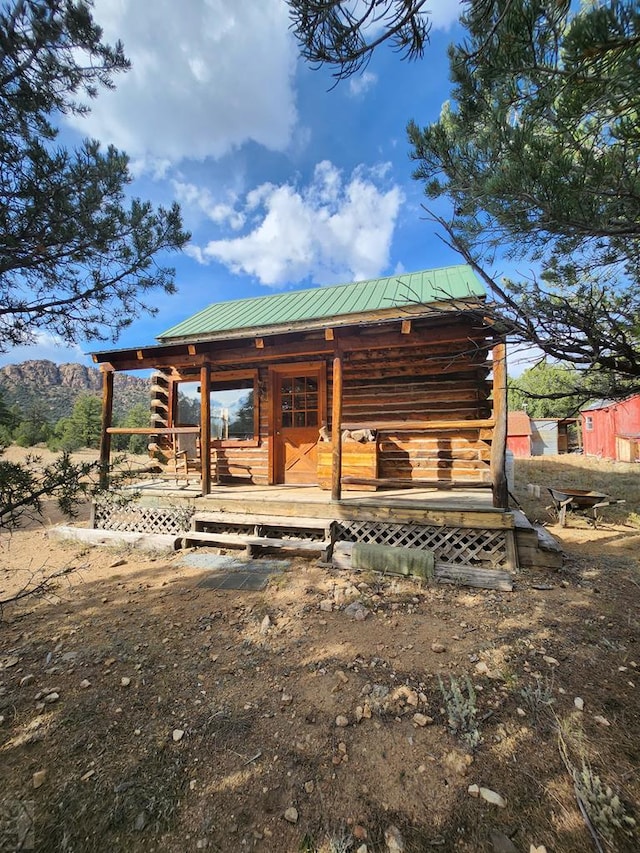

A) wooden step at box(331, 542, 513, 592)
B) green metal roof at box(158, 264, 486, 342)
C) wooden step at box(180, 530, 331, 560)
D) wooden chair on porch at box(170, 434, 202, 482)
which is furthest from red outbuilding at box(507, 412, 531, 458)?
wooden step at box(180, 530, 331, 560)

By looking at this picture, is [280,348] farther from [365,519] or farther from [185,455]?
[185,455]

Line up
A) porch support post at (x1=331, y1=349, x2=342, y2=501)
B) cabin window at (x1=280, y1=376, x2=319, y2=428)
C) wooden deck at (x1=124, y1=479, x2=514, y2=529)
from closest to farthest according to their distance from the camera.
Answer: wooden deck at (x1=124, y1=479, x2=514, y2=529) → porch support post at (x1=331, y1=349, x2=342, y2=501) → cabin window at (x1=280, y1=376, x2=319, y2=428)

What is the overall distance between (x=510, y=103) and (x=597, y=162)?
603 mm

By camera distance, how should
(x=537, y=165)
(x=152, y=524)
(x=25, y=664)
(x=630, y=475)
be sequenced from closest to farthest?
(x=537, y=165) < (x=25, y=664) < (x=152, y=524) < (x=630, y=475)

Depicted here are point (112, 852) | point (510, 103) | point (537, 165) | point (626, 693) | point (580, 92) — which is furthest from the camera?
point (626, 693)

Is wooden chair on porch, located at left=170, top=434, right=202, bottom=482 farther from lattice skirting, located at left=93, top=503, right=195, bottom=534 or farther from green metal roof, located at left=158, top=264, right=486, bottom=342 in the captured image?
green metal roof, located at left=158, top=264, right=486, bottom=342

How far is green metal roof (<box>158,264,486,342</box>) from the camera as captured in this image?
7750mm

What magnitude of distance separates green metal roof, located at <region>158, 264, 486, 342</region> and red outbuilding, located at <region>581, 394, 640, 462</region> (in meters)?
11.9

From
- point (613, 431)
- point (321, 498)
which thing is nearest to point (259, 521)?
point (321, 498)

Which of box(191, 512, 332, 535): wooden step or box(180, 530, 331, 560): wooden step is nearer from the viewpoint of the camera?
box(180, 530, 331, 560): wooden step

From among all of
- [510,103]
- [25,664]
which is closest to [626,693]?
[510,103]

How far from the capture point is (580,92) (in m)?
1.74

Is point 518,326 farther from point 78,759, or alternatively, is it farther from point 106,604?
point 106,604

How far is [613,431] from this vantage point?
21.6 meters
